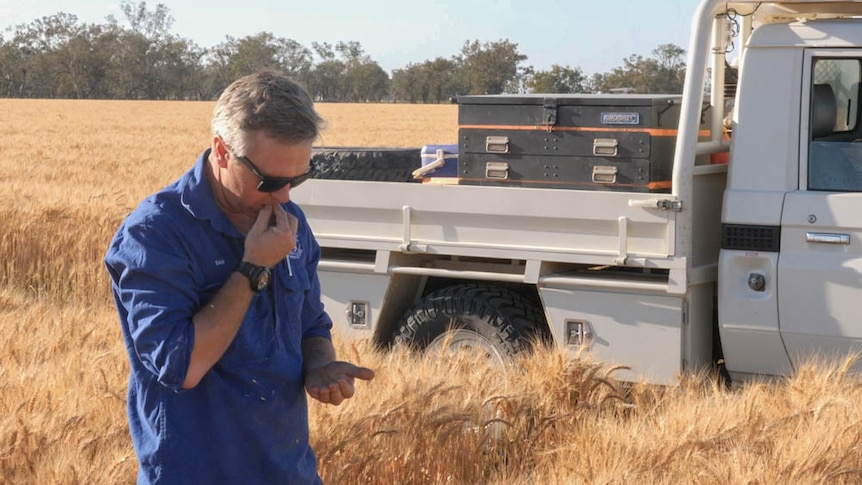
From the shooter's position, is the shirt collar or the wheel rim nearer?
the shirt collar

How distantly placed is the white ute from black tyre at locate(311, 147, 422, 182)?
0.59 meters

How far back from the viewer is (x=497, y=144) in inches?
248

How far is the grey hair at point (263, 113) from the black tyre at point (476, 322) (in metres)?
3.66

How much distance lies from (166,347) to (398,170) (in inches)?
195

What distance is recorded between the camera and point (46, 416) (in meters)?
4.21

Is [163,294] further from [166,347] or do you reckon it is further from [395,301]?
[395,301]

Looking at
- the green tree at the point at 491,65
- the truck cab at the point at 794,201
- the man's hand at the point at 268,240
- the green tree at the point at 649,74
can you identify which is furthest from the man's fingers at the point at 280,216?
the green tree at the point at 491,65

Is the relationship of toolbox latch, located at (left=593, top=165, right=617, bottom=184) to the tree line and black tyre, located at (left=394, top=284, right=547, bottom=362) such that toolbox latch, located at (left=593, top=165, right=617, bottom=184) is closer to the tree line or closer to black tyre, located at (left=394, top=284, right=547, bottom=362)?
black tyre, located at (left=394, top=284, right=547, bottom=362)

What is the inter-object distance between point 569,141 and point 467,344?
1.16 metres

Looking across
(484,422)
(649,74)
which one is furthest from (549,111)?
(649,74)

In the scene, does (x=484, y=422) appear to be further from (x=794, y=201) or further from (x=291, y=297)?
(x=291, y=297)

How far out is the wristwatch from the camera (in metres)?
2.47

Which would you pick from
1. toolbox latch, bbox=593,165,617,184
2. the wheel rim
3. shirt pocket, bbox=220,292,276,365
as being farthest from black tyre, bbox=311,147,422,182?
shirt pocket, bbox=220,292,276,365

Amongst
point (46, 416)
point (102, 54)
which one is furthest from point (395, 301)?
point (102, 54)
